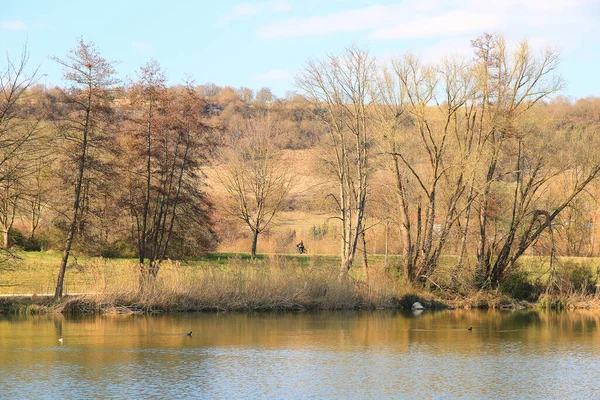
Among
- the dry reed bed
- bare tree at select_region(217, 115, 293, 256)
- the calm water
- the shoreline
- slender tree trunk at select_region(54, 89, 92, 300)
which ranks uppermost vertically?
bare tree at select_region(217, 115, 293, 256)

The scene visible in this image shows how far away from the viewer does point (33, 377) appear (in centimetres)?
1748

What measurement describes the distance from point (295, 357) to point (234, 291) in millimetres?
10603

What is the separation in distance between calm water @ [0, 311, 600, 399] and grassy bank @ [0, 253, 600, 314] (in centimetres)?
123

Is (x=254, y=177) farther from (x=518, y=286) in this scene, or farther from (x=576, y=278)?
(x=576, y=278)

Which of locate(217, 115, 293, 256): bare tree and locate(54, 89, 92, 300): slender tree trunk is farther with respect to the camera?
locate(217, 115, 293, 256): bare tree

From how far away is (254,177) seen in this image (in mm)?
61719

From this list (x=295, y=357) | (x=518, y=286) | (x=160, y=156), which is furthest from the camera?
(x=518, y=286)

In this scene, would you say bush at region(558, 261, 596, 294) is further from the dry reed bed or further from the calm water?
the dry reed bed

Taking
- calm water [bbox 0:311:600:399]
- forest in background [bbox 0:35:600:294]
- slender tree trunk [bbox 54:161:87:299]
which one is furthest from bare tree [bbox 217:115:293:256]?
calm water [bbox 0:311:600:399]

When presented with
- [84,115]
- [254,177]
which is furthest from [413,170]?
[254,177]

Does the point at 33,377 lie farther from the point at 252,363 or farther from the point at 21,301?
the point at 21,301

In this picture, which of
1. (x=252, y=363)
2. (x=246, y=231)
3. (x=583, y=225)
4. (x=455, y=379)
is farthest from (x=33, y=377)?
(x=246, y=231)

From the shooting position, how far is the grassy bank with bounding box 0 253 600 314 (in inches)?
1145

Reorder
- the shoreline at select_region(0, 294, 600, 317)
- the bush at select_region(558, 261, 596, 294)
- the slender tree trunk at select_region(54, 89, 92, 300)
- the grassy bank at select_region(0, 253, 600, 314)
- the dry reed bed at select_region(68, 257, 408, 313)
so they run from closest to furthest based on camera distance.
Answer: the slender tree trunk at select_region(54, 89, 92, 300), the shoreline at select_region(0, 294, 600, 317), the grassy bank at select_region(0, 253, 600, 314), the dry reed bed at select_region(68, 257, 408, 313), the bush at select_region(558, 261, 596, 294)
